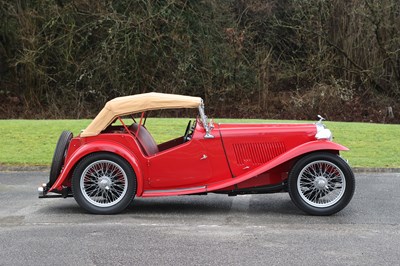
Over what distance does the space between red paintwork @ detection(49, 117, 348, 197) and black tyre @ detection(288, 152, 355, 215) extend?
18 centimetres

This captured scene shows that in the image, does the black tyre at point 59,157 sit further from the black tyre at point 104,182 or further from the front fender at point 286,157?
the front fender at point 286,157

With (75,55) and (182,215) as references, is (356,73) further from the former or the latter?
(182,215)

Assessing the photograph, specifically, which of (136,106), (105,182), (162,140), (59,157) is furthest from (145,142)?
(162,140)

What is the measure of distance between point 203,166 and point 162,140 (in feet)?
23.8

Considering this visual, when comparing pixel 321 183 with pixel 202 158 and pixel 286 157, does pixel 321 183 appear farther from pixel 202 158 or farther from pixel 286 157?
pixel 202 158

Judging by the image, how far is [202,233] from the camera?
19.9 feet

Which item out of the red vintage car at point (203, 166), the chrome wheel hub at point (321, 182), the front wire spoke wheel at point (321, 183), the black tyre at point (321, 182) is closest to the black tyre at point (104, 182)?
the red vintage car at point (203, 166)

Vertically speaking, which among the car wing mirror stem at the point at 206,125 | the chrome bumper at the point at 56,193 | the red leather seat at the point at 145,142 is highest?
the car wing mirror stem at the point at 206,125

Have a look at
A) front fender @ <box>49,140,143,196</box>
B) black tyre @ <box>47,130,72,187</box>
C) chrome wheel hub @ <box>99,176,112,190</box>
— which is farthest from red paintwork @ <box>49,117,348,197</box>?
chrome wheel hub @ <box>99,176,112,190</box>

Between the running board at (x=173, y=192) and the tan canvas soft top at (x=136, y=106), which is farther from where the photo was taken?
the tan canvas soft top at (x=136, y=106)

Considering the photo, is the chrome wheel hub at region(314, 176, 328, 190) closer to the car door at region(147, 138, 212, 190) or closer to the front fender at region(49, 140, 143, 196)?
the car door at region(147, 138, 212, 190)

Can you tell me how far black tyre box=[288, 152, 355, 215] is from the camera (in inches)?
266

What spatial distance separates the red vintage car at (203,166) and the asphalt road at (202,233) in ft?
0.97

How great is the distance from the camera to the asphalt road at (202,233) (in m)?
5.18
